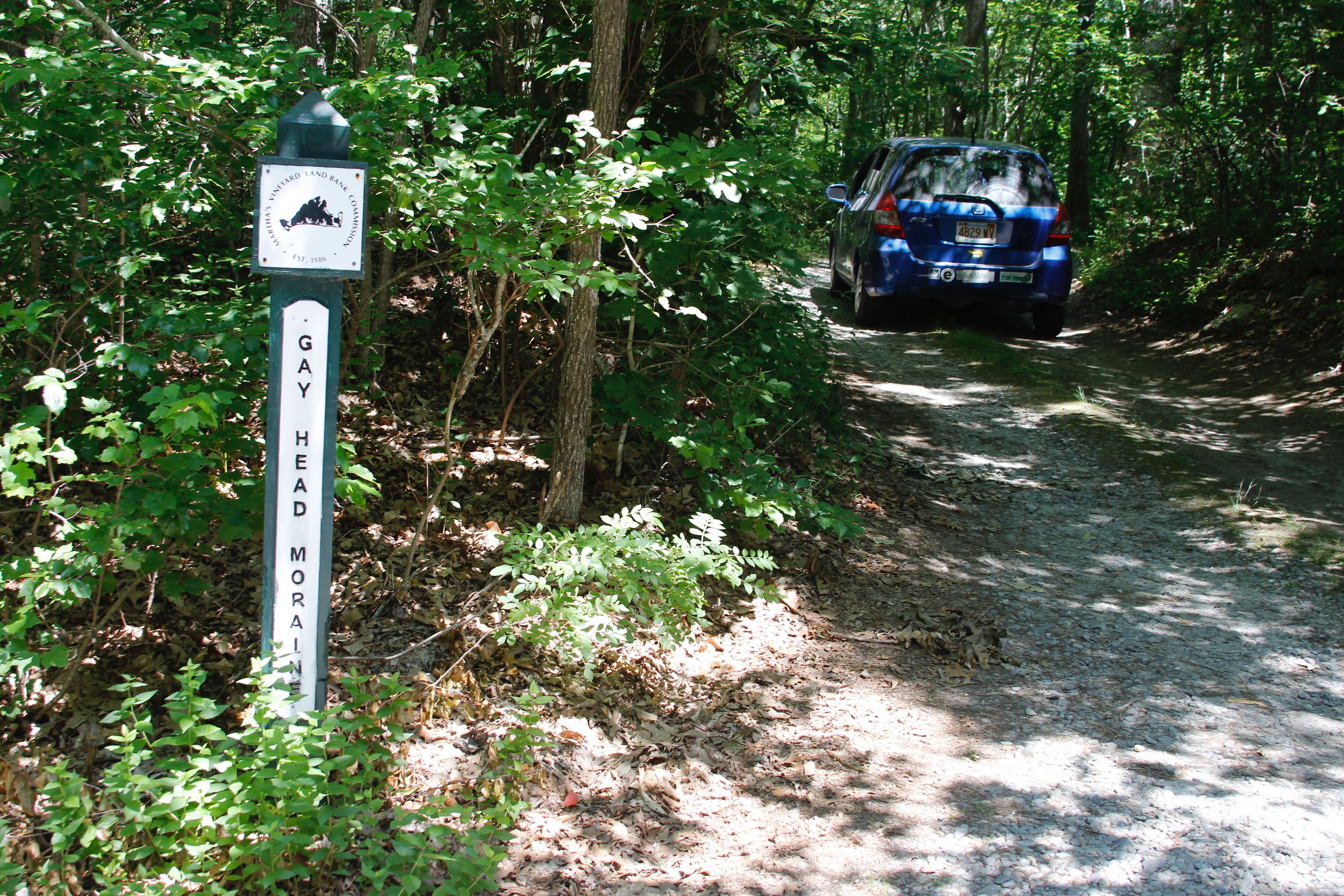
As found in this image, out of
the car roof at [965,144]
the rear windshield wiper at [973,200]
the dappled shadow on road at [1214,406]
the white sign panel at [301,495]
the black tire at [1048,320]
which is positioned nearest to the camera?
the white sign panel at [301,495]

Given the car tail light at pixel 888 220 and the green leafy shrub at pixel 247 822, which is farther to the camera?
the car tail light at pixel 888 220

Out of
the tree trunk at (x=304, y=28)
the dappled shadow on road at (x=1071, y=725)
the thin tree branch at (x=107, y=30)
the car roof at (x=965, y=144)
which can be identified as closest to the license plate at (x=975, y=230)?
the car roof at (x=965, y=144)

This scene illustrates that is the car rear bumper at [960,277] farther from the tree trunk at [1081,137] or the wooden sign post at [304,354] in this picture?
the tree trunk at [1081,137]

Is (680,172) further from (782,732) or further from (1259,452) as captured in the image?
(1259,452)

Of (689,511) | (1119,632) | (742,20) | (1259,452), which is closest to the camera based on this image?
(1119,632)

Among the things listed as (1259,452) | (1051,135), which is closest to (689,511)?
(1259,452)

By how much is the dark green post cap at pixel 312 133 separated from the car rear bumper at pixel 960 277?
7295mm

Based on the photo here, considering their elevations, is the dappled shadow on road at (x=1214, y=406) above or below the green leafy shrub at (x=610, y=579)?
above

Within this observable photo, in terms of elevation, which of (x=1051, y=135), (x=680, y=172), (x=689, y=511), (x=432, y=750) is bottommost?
(x=432, y=750)

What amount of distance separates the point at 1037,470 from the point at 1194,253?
7322 mm

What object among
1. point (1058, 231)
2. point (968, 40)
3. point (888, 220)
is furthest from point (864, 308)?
point (968, 40)

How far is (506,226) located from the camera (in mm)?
3789

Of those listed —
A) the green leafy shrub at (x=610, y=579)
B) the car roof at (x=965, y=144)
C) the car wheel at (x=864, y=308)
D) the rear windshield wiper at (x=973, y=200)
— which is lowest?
the green leafy shrub at (x=610, y=579)

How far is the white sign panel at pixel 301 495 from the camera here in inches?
116
